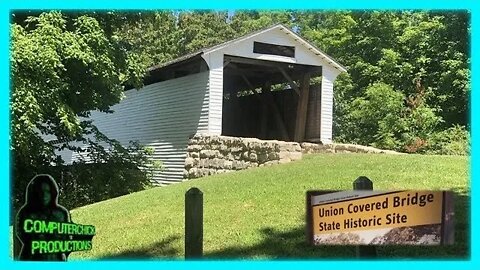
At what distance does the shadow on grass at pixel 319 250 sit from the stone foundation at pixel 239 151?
2.65 meters

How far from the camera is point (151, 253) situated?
638cm

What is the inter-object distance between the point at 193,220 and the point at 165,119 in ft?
13.1

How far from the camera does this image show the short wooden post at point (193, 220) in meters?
5.17

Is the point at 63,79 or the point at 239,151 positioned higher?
the point at 63,79

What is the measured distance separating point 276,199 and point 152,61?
3.97m

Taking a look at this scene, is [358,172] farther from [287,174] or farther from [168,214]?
[168,214]

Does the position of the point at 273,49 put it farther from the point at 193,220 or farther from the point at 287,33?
the point at 193,220

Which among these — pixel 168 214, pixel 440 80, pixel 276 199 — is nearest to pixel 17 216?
pixel 168 214

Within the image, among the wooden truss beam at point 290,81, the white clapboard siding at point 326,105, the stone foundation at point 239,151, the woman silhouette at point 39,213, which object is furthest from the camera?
the wooden truss beam at point 290,81

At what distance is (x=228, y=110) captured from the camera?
9.49 meters

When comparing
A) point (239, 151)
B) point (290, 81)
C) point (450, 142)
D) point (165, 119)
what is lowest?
point (450, 142)

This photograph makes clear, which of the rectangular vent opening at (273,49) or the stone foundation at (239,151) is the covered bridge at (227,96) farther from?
the stone foundation at (239,151)

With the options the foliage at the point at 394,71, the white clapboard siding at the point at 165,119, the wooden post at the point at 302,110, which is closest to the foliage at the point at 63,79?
the white clapboard siding at the point at 165,119

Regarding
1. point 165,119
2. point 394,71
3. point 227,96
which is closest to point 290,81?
point 227,96
